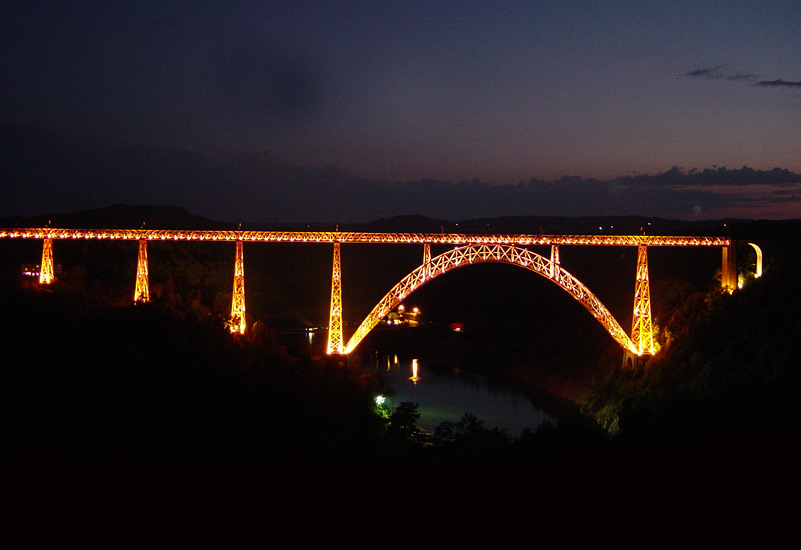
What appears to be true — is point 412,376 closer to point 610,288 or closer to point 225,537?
point 610,288

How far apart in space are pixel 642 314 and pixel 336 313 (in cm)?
1040

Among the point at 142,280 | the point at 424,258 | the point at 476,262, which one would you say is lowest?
the point at 142,280

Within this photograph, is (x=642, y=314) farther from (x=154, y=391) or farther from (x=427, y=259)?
(x=154, y=391)

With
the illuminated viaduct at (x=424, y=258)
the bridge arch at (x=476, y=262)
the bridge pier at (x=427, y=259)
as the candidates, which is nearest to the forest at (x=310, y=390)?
the illuminated viaduct at (x=424, y=258)

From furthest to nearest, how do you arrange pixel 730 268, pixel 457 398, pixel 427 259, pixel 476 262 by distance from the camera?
1. pixel 457 398
2. pixel 730 268
3. pixel 476 262
4. pixel 427 259

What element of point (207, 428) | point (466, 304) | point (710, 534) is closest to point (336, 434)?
point (207, 428)

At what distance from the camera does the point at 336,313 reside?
25875mm

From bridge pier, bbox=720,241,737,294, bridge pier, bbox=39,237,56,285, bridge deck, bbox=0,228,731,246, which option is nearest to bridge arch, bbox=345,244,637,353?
bridge deck, bbox=0,228,731,246

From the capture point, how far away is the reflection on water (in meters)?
26.9

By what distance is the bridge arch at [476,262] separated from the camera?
82.6 feet

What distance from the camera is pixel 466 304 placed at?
58.2m

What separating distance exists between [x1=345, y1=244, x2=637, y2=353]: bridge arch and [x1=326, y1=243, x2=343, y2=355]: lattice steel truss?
484 millimetres

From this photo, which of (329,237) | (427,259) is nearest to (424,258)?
(427,259)

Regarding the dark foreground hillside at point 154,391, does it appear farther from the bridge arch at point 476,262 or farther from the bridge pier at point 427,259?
the bridge pier at point 427,259
